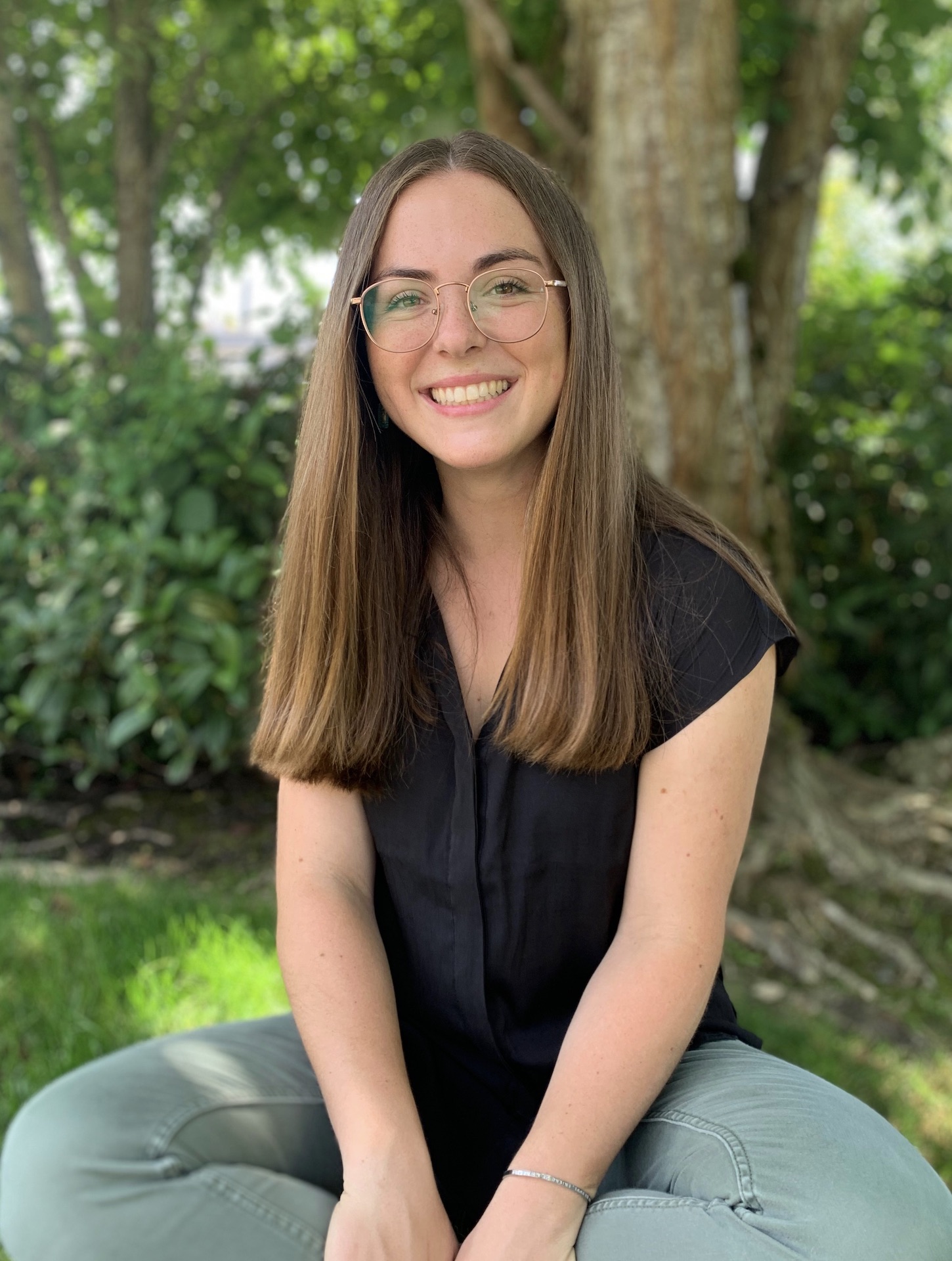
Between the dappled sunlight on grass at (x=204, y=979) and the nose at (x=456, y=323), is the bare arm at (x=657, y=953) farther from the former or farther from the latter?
the dappled sunlight on grass at (x=204, y=979)

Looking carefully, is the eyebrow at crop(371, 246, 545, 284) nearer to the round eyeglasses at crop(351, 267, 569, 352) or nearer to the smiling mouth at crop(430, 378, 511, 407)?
the round eyeglasses at crop(351, 267, 569, 352)

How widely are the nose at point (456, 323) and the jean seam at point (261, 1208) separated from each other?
3.73 feet

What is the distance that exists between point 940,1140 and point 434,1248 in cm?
152

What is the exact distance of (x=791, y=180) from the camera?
4477mm

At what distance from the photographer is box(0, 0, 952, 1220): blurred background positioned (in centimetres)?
326

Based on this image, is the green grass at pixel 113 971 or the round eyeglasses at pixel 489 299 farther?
the green grass at pixel 113 971

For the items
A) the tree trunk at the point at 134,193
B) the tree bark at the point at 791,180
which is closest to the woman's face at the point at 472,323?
the tree bark at the point at 791,180

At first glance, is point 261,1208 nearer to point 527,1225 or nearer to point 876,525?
point 527,1225

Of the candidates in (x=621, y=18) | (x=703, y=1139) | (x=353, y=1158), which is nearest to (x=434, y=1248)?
(x=353, y=1158)

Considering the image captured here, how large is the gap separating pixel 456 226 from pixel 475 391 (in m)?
0.22

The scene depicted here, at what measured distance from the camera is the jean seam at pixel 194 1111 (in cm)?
163

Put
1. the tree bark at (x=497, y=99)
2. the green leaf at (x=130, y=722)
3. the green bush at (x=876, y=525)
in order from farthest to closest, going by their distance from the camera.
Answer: the green bush at (x=876, y=525)
the tree bark at (x=497, y=99)
the green leaf at (x=130, y=722)

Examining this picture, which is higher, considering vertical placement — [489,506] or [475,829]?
[489,506]

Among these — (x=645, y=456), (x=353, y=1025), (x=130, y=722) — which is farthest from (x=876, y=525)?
(x=353, y=1025)
